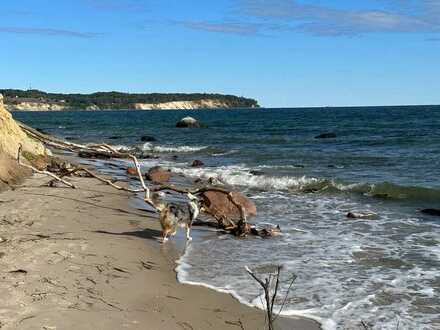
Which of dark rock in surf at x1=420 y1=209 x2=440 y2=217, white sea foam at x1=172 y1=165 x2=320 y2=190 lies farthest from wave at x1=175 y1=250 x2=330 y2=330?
white sea foam at x1=172 y1=165 x2=320 y2=190

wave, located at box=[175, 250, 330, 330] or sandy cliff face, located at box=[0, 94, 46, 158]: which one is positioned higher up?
sandy cliff face, located at box=[0, 94, 46, 158]

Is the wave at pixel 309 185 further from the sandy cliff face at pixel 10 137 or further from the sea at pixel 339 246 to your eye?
the sandy cliff face at pixel 10 137

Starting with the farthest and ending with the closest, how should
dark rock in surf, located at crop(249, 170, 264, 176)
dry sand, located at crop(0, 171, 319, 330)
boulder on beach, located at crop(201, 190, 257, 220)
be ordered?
dark rock in surf, located at crop(249, 170, 264, 176) < boulder on beach, located at crop(201, 190, 257, 220) < dry sand, located at crop(0, 171, 319, 330)

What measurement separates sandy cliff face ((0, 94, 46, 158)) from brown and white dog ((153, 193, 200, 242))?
6.41m

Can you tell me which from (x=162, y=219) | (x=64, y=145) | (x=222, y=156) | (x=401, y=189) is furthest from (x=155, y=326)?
(x=222, y=156)

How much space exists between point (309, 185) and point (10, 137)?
9.51 metres

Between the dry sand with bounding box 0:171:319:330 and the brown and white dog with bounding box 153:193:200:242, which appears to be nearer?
the dry sand with bounding box 0:171:319:330

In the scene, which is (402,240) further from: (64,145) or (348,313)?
(64,145)

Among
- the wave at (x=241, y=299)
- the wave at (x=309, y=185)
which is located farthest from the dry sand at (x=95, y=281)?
the wave at (x=309, y=185)

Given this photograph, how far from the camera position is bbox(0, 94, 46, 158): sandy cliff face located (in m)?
15.5

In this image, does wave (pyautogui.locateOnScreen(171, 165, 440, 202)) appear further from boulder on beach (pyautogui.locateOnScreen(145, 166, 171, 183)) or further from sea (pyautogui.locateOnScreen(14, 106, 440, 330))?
boulder on beach (pyautogui.locateOnScreen(145, 166, 171, 183))

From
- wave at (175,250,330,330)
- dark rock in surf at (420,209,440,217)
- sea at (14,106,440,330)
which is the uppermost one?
dark rock in surf at (420,209,440,217)

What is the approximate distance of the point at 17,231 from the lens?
9594mm

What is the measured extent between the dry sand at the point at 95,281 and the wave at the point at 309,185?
801 cm
